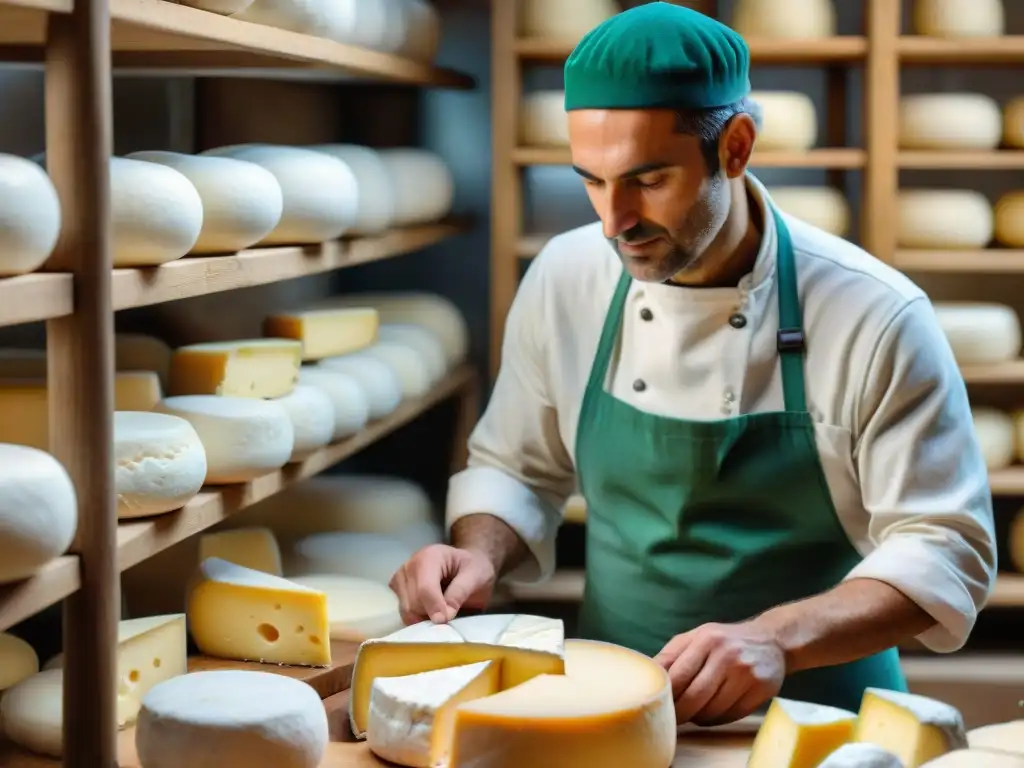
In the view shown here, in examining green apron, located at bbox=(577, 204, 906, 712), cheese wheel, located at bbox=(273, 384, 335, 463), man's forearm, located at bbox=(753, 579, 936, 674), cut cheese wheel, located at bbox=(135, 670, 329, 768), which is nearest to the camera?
cut cheese wheel, located at bbox=(135, 670, 329, 768)

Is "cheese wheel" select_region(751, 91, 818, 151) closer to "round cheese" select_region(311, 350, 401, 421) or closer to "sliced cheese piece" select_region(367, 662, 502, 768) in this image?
"round cheese" select_region(311, 350, 401, 421)

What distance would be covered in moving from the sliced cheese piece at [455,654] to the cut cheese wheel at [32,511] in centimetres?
44

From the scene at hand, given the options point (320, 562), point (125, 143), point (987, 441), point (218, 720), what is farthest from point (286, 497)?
point (987, 441)

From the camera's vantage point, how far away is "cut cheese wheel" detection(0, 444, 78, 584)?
4.32 ft

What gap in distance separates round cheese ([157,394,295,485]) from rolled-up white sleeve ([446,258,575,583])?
0.39 meters

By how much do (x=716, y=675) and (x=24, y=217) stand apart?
0.95 m

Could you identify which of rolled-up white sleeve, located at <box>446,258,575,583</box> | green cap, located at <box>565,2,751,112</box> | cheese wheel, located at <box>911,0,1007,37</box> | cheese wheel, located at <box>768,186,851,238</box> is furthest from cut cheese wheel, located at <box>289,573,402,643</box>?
cheese wheel, located at <box>911,0,1007,37</box>

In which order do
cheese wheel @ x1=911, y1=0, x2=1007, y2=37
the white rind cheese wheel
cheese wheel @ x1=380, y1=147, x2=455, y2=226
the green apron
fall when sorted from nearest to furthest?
the white rind cheese wheel < the green apron < cheese wheel @ x1=380, y1=147, x2=455, y2=226 < cheese wheel @ x1=911, y1=0, x2=1007, y2=37

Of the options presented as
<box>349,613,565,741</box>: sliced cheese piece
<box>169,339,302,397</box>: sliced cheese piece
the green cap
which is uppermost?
the green cap

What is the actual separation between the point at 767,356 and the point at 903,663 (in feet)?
5.67

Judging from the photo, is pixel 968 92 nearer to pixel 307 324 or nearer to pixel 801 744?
pixel 307 324

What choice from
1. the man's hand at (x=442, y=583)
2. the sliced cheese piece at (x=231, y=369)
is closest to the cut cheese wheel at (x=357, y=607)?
the man's hand at (x=442, y=583)

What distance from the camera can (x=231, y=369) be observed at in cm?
214

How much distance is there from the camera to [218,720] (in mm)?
1412
